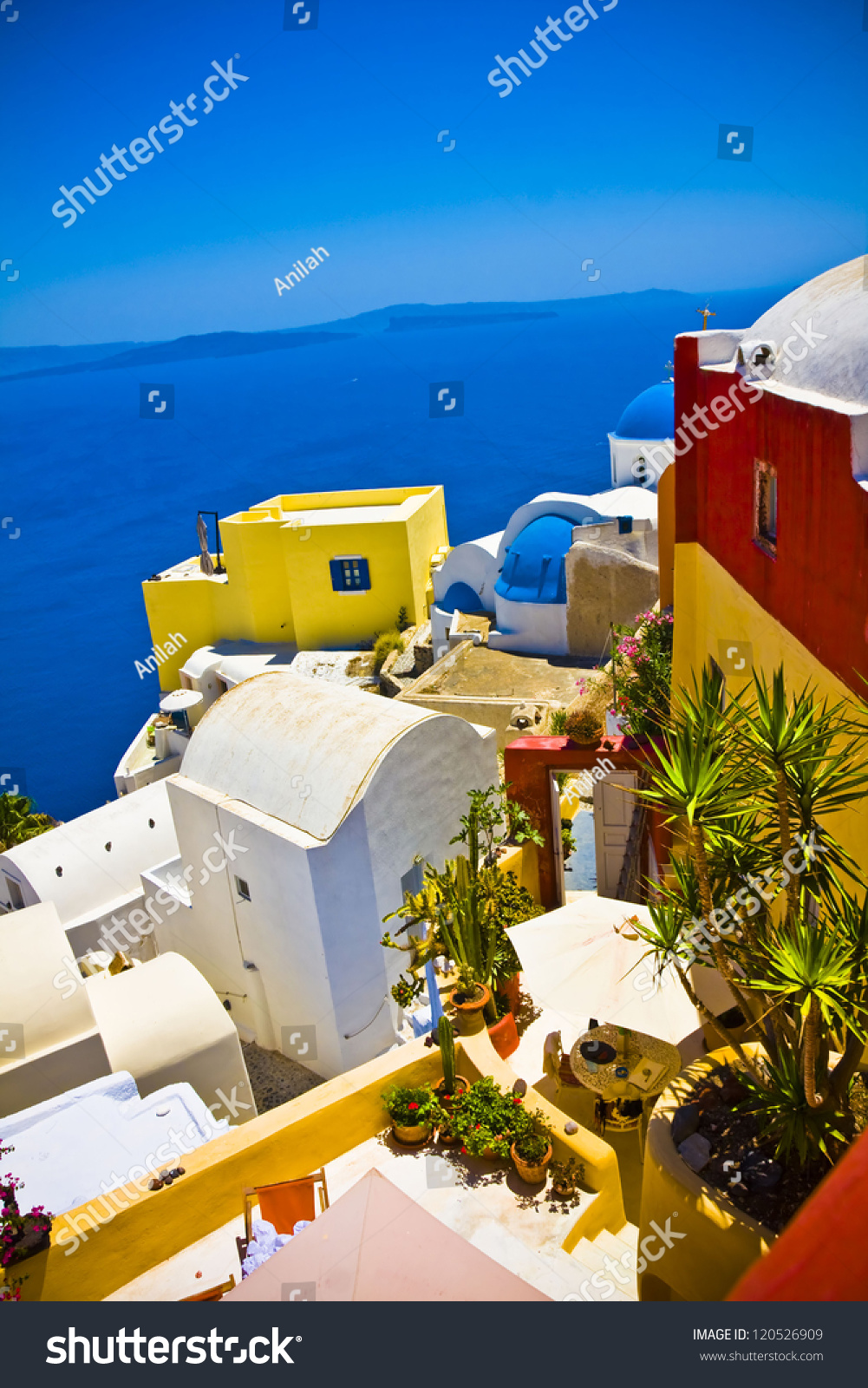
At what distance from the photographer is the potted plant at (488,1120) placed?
25.4ft

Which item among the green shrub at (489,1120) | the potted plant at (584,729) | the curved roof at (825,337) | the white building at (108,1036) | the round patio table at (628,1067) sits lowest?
the white building at (108,1036)

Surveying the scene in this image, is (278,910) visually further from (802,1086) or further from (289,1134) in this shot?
(802,1086)

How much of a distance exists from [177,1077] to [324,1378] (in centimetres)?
903

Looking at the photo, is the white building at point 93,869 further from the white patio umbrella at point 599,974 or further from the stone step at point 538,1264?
the stone step at point 538,1264

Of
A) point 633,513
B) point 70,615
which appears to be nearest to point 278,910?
point 633,513

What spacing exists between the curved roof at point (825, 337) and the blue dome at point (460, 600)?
21.1 m

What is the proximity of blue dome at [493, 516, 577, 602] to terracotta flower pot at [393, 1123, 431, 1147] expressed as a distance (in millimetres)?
19577

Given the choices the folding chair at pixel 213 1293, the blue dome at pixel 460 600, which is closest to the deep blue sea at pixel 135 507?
the blue dome at pixel 460 600

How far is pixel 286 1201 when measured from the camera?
7535 mm

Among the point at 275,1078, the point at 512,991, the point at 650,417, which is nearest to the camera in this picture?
the point at 512,991

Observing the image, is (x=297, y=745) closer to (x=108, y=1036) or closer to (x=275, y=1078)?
(x=108, y=1036)

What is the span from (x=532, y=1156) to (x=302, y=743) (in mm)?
6653

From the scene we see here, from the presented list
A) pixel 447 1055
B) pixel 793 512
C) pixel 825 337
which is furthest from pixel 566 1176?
pixel 825 337

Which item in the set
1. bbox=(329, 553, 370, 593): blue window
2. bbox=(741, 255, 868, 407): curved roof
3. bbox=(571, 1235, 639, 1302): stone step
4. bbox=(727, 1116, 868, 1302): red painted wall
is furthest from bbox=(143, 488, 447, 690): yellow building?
bbox=(727, 1116, 868, 1302): red painted wall
